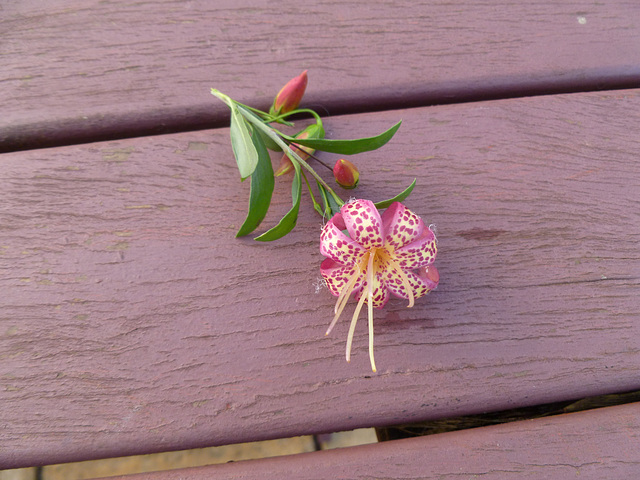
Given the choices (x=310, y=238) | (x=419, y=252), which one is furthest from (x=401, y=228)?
(x=310, y=238)

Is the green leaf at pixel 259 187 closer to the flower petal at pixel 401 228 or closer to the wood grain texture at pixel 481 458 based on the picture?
the flower petal at pixel 401 228

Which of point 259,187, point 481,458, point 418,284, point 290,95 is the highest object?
point 290,95

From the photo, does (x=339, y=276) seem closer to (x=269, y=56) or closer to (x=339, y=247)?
(x=339, y=247)

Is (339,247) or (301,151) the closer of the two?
(339,247)

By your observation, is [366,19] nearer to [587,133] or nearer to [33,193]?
[587,133]

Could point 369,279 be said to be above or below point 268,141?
below

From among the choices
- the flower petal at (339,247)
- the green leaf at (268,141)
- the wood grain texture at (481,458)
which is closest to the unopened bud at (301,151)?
the green leaf at (268,141)
